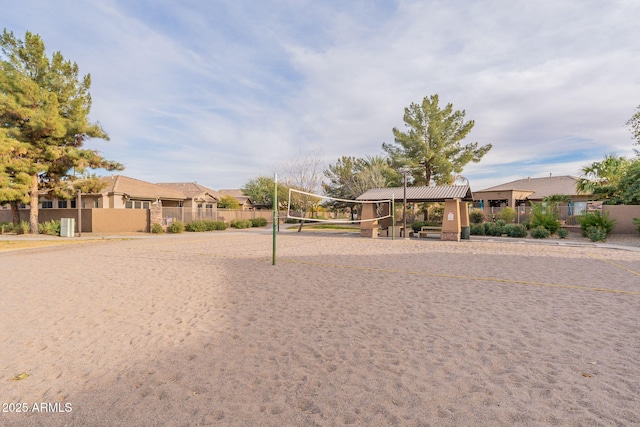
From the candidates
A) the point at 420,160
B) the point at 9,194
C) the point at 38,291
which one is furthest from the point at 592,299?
the point at 9,194

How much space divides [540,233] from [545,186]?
66.7 ft

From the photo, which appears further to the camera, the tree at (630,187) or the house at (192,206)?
the house at (192,206)

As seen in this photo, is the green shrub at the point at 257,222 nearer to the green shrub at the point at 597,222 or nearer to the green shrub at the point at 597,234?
the green shrub at the point at 597,222

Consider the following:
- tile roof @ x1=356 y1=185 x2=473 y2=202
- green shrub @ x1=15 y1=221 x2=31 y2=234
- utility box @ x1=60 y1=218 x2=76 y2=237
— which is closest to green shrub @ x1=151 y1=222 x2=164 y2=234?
utility box @ x1=60 y1=218 x2=76 y2=237

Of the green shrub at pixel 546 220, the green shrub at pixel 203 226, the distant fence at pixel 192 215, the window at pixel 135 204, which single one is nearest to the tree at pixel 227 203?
the distant fence at pixel 192 215

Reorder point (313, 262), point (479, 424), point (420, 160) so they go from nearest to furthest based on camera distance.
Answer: point (479, 424), point (313, 262), point (420, 160)

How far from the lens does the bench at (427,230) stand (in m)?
20.3

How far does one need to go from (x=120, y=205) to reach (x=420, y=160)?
25.8 m

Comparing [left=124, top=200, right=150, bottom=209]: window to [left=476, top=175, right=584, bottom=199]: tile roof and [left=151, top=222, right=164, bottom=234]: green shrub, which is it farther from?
[left=476, top=175, right=584, bottom=199]: tile roof

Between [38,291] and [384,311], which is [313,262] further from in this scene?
[38,291]

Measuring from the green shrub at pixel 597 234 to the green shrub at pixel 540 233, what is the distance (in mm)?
1906

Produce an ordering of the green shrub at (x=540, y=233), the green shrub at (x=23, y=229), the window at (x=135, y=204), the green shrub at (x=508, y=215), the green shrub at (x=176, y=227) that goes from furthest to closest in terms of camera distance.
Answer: the window at (x=135, y=204) → the green shrub at (x=508, y=215) → the green shrub at (x=176, y=227) → the green shrub at (x=23, y=229) → the green shrub at (x=540, y=233)

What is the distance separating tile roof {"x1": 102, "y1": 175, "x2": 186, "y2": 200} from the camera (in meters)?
27.1

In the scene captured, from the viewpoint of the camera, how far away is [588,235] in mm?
17812
